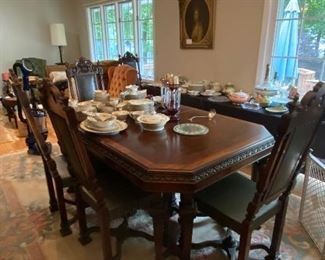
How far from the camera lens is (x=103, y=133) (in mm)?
1546

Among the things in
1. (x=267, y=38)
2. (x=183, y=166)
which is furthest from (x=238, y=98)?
(x=183, y=166)

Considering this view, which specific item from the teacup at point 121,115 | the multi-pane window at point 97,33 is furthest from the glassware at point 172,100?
the multi-pane window at point 97,33

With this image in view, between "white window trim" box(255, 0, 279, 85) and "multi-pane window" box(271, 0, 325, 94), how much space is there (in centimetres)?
4

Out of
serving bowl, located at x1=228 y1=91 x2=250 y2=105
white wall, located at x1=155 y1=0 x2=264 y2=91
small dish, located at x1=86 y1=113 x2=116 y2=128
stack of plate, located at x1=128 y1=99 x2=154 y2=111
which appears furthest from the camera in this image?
white wall, located at x1=155 y1=0 x2=264 y2=91

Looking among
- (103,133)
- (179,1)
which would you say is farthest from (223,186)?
(179,1)

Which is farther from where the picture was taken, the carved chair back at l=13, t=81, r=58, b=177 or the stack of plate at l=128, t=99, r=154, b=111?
the stack of plate at l=128, t=99, r=154, b=111

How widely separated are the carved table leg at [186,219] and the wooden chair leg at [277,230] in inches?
19.6

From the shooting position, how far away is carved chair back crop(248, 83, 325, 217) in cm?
100

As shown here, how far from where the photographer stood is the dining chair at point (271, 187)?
1.03 metres

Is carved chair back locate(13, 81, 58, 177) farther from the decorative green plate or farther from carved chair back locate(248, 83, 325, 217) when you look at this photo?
carved chair back locate(248, 83, 325, 217)

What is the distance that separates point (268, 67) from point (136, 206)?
2.40 metres

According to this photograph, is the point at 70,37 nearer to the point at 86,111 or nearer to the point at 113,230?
the point at 86,111

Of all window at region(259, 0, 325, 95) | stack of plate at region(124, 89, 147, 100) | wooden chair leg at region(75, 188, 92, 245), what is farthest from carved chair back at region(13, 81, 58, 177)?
window at region(259, 0, 325, 95)

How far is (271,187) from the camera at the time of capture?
1.20m
